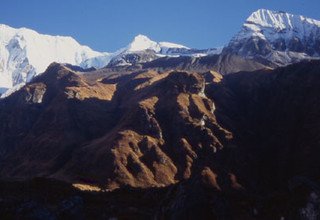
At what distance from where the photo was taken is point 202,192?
2314 inches

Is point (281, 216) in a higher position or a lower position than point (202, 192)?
lower

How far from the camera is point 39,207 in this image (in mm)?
51438

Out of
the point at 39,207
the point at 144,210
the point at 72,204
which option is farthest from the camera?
the point at 144,210

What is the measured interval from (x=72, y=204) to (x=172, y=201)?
11861 millimetres

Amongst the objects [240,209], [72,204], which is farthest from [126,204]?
[72,204]

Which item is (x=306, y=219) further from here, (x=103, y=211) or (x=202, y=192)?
(x=103, y=211)

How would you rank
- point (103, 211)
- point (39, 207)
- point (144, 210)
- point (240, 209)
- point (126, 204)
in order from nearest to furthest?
point (39, 207), point (240, 209), point (103, 211), point (144, 210), point (126, 204)

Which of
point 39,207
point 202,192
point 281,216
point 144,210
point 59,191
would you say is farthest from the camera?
point 144,210

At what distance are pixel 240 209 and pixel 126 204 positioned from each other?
48856 millimetres

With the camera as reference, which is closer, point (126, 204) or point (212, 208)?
point (212, 208)

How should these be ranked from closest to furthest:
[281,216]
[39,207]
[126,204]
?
[39,207] < [281,216] < [126,204]

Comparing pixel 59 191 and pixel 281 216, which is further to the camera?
pixel 59 191

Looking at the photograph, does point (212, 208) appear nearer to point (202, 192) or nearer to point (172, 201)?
point (202, 192)

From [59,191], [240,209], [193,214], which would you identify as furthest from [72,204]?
[59,191]
